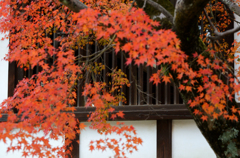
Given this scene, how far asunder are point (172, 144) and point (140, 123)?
0.94 metres

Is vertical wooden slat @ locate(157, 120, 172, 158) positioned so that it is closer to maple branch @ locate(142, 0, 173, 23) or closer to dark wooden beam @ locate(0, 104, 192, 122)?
dark wooden beam @ locate(0, 104, 192, 122)

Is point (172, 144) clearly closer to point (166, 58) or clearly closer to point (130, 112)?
point (130, 112)

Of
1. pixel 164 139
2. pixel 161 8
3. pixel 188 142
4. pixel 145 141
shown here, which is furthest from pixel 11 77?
pixel 161 8

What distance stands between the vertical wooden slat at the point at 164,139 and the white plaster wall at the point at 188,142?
119 millimetres

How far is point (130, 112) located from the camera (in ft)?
21.1

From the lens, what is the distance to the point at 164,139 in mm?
6367

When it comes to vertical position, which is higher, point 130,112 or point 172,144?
point 130,112

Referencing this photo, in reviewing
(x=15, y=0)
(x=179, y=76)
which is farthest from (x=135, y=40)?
(x=15, y=0)

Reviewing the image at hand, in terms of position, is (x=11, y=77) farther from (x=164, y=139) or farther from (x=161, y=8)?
(x=161, y=8)

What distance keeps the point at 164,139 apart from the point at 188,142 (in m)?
0.58

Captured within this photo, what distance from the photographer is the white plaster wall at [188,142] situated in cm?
620

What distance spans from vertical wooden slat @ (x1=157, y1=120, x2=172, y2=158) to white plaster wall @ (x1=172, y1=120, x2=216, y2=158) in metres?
0.12

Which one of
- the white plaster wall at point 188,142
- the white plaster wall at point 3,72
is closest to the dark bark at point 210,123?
the white plaster wall at point 188,142

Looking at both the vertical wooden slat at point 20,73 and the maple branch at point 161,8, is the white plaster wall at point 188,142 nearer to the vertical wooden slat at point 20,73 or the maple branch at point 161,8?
the maple branch at point 161,8
